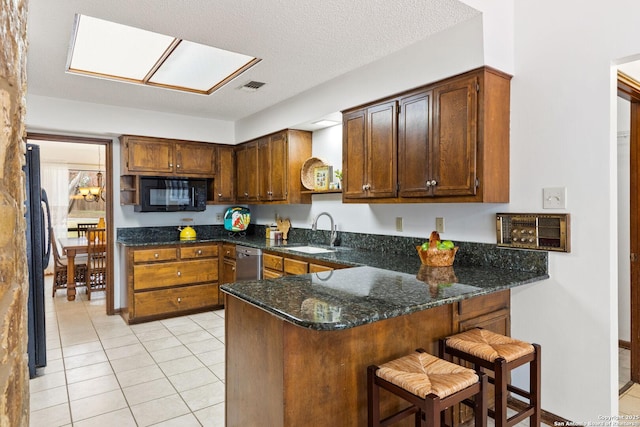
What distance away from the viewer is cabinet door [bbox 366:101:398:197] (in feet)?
9.45

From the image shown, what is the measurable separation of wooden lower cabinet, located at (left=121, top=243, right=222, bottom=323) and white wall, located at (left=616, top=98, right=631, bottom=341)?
404cm

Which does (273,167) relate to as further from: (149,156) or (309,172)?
(149,156)

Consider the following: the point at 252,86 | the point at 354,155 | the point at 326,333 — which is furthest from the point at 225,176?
the point at 326,333

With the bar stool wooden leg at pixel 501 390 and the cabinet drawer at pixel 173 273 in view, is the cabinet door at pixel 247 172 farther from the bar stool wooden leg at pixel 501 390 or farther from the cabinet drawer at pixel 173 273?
the bar stool wooden leg at pixel 501 390

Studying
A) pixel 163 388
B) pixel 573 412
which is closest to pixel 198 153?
pixel 163 388

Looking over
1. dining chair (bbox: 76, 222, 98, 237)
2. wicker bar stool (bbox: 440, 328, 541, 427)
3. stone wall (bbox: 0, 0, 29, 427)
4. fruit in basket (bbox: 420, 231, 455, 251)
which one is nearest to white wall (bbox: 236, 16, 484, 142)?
fruit in basket (bbox: 420, 231, 455, 251)

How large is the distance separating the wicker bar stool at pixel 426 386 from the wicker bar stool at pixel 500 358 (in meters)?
0.13

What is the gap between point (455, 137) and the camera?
2465 mm

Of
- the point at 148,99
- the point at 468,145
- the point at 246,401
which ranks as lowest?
the point at 246,401

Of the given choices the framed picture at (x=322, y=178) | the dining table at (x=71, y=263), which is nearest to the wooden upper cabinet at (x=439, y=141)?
the framed picture at (x=322, y=178)

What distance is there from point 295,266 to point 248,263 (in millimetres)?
904

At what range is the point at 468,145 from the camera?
239 centimetres

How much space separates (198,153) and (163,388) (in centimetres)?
297

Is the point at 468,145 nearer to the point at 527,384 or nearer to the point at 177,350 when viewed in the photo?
the point at 527,384
